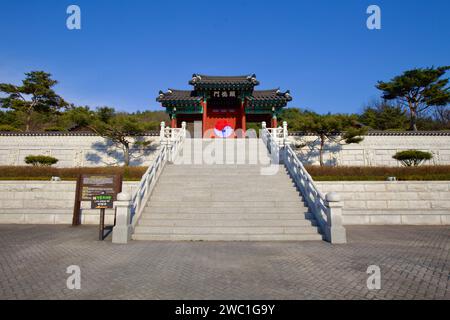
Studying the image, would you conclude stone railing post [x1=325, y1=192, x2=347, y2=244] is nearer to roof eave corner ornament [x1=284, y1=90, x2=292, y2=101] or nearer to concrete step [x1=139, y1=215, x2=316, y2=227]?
concrete step [x1=139, y1=215, x2=316, y2=227]

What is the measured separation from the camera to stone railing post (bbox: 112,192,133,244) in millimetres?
6934

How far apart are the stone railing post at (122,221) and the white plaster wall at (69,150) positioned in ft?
43.0

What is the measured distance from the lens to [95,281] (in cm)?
428

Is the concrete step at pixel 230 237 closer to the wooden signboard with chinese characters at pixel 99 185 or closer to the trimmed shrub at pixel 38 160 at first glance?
the wooden signboard with chinese characters at pixel 99 185

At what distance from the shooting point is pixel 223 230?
759 centimetres

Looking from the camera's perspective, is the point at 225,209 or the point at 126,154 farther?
the point at 126,154

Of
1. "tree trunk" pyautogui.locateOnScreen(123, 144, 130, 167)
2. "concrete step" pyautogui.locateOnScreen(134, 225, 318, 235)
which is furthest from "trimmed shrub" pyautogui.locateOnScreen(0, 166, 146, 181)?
"concrete step" pyautogui.locateOnScreen(134, 225, 318, 235)

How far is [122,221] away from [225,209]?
3524 millimetres

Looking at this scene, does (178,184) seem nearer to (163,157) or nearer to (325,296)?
(163,157)

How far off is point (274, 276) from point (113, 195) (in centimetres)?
587

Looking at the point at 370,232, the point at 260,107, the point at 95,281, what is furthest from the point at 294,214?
the point at 260,107

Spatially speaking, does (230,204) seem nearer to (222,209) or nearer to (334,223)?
(222,209)

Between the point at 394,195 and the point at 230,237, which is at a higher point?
the point at 394,195

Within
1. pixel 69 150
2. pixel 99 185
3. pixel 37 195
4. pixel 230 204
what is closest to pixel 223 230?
pixel 230 204
